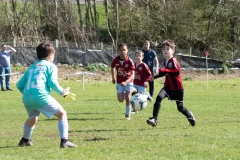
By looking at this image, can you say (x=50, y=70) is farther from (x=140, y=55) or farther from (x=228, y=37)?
(x=228, y=37)

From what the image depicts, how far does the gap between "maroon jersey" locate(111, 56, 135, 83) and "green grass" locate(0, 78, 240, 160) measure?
0.94 m

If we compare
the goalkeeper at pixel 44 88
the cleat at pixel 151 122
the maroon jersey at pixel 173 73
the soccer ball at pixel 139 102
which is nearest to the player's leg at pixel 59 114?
the goalkeeper at pixel 44 88

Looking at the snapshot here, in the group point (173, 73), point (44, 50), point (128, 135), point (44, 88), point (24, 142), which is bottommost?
point (128, 135)

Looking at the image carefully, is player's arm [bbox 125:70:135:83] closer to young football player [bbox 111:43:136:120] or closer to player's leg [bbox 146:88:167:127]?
young football player [bbox 111:43:136:120]

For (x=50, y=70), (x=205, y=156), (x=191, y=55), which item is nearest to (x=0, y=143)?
(x=50, y=70)

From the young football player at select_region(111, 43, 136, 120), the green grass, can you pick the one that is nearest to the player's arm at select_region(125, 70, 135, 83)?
the young football player at select_region(111, 43, 136, 120)

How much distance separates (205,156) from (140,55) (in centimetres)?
646

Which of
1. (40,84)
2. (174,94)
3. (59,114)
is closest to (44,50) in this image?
(40,84)

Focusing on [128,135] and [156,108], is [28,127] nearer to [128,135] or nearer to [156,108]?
[128,135]

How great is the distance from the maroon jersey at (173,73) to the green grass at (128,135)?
835 millimetres

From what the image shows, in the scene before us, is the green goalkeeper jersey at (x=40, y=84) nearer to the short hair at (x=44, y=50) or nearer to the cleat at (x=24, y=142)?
the short hair at (x=44, y=50)

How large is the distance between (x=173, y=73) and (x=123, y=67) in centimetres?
270

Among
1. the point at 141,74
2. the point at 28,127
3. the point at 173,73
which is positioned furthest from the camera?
the point at 141,74

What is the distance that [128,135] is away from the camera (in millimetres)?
9586
